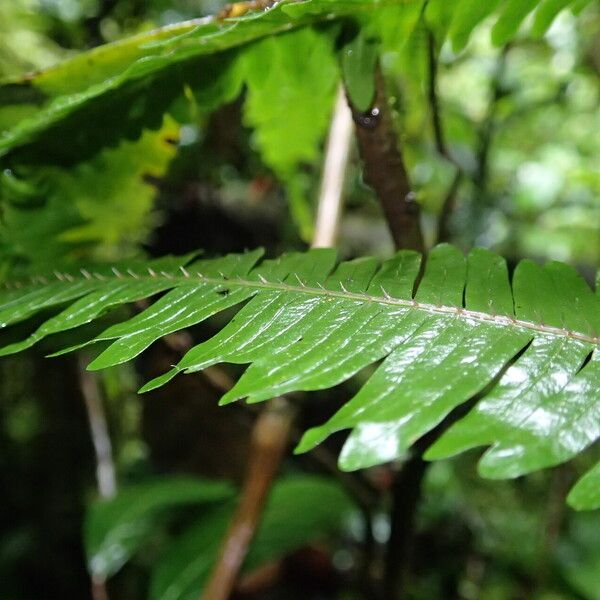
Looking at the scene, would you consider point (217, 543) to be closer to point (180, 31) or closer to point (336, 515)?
point (336, 515)

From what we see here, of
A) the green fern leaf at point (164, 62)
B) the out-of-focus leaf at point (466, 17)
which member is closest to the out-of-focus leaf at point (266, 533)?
the green fern leaf at point (164, 62)

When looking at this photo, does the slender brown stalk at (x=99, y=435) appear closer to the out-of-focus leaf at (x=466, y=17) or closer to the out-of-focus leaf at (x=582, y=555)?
the out-of-focus leaf at (x=582, y=555)

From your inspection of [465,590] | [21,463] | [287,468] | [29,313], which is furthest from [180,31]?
[21,463]

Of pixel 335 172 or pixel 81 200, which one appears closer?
pixel 81 200

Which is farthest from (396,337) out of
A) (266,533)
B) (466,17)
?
(266,533)

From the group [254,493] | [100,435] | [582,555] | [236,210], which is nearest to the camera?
[254,493]

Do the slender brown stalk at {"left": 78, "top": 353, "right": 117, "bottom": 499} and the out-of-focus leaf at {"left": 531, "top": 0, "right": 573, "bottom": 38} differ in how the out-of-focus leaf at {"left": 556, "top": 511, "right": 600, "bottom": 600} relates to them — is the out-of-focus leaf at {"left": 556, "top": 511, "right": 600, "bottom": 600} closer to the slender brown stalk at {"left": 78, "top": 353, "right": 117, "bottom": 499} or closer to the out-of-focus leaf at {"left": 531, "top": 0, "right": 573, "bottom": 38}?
the out-of-focus leaf at {"left": 531, "top": 0, "right": 573, "bottom": 38}

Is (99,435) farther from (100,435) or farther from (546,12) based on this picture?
(546,12)
